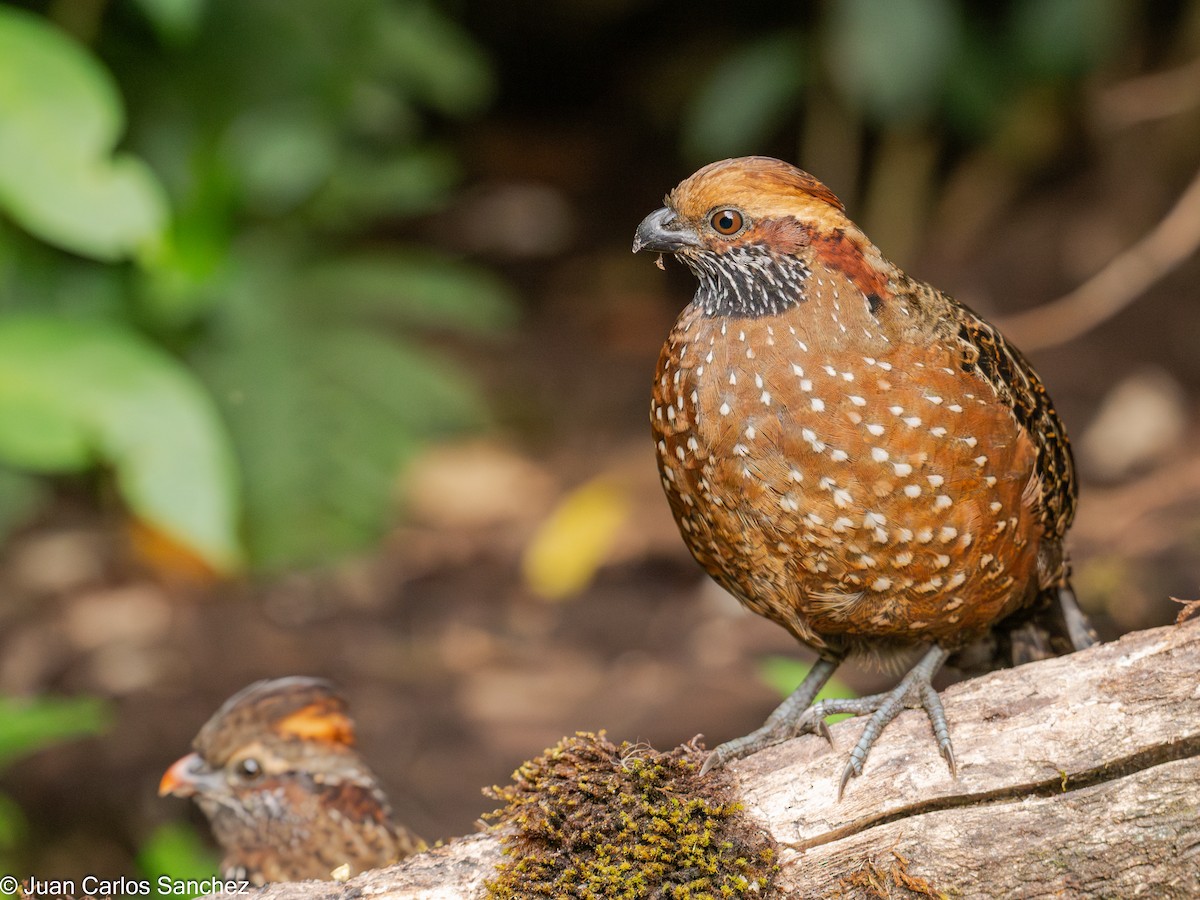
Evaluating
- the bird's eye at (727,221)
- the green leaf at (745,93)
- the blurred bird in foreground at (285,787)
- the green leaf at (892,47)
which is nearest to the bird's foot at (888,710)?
the bird's eye at (727,221)

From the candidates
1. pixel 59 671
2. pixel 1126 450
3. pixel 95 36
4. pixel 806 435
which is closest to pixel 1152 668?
pixel 806 435

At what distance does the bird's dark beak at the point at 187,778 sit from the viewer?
14.1 feet

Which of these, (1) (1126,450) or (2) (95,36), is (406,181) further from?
(1) (1126,450)

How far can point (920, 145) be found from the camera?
346 inches

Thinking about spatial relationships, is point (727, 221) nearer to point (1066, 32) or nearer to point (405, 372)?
point (405, 372)

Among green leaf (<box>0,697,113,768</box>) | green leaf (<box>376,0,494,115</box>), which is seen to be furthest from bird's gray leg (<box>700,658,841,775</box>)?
green leaf (<box>376,0,494,115</box>)

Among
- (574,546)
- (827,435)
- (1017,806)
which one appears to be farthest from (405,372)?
(1017,806)

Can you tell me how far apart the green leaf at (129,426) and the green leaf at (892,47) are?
176 inches

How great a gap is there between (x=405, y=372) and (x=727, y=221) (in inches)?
171

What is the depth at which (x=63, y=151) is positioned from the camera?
4895mm

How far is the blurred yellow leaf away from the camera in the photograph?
7.47 meters

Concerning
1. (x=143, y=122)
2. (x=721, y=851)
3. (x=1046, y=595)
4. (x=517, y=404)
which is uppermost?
(x=143, y=122)

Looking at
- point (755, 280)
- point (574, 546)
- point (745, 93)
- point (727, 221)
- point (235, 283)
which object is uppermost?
point (745, 93)

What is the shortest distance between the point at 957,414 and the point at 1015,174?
6.01 metres
